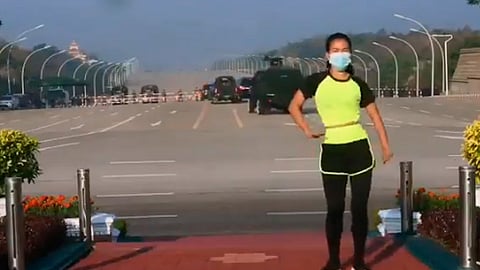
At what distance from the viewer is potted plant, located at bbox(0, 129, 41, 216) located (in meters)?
10.8

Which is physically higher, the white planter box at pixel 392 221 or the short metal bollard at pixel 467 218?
the short metal bollard at pixel 467 218

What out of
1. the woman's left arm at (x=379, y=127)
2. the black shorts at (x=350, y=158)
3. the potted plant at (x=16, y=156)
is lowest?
the potted plant at (x=16, y=156)

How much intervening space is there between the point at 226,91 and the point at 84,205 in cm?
6104

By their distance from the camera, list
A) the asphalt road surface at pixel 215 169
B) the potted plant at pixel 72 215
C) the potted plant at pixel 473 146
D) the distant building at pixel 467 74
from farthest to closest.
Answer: the distant building at pixel 467 74
the asphalt road surface at pixel 215 169
the potted plant at pixel 72 215
the potted plant at pixel 473 146

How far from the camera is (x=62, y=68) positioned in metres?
142

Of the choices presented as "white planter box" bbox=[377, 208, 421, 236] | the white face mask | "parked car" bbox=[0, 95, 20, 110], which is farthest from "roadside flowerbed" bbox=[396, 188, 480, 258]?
"parked car" bbox=[0, 95, 20, 110]

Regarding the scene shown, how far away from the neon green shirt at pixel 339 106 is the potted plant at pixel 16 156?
4627mm

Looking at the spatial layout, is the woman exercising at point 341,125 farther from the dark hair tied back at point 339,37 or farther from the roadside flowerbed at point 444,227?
the roadside flowerbed at point 444,227

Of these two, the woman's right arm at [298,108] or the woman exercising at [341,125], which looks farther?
the woman's right arm at [298,108]

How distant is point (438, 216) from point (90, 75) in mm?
149493

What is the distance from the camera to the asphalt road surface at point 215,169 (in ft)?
53.2

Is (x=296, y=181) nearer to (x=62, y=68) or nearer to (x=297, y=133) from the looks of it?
(x=297, y=133)

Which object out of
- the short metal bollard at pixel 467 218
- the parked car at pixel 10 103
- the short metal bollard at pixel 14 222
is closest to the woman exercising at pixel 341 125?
the short metal bollard at pixel 467 218

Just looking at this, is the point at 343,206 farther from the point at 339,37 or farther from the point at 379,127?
the point at 339,37
